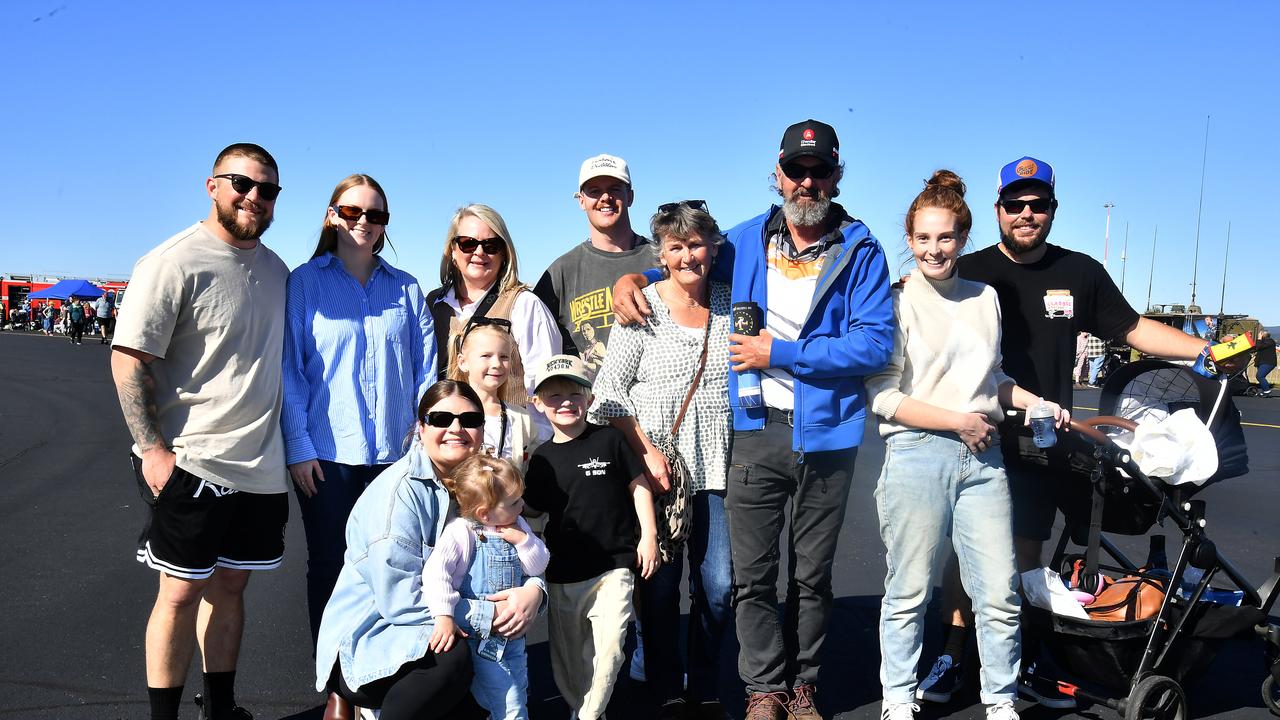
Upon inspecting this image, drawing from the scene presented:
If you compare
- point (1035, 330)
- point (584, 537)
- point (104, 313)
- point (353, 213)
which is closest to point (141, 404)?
point (353, 213)

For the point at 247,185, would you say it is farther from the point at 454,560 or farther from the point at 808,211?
the point at 808,211

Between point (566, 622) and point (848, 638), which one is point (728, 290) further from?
point (848, 638)

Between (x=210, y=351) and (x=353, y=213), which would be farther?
(x=353, y=213)

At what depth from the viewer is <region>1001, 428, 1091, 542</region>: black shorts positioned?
4.12m

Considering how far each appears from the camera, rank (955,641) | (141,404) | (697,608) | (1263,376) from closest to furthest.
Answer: (141,404) → (697,608) → (955,641) → (1263,376)

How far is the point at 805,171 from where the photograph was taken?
3697 millimetres

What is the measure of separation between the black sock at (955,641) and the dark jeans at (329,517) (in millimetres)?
2707

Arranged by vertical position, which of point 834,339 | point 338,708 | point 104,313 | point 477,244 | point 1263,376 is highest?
point 477,244

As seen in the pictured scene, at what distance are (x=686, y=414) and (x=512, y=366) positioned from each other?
0.74 m

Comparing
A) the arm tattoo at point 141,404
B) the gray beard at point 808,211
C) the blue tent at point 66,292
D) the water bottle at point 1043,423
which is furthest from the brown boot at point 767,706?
the blue tent at point 66,292

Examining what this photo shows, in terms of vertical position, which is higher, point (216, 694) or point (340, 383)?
point (340, 383)

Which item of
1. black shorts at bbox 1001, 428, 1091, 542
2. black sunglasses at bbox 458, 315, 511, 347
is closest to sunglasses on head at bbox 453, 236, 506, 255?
black sunglasses at bbox 458, 315, 511, 347

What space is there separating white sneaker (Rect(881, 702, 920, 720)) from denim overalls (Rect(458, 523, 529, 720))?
1.50m

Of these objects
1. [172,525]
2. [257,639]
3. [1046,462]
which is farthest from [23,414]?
[1046,462]
